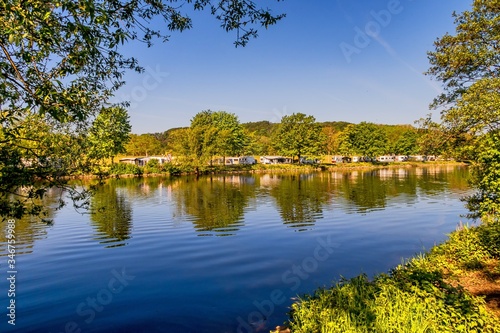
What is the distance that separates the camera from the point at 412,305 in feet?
26.6

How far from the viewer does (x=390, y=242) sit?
68.9 feet

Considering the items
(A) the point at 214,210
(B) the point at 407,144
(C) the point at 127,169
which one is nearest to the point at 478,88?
(A) the point at 214,210

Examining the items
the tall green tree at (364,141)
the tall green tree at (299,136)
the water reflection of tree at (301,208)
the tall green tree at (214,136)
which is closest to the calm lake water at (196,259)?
the water reflection of tree at (301,208)

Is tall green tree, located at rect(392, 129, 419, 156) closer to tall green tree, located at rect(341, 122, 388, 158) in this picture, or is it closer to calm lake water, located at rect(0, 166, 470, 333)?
tall green tree, located at rect(341, 122, 388, 158)

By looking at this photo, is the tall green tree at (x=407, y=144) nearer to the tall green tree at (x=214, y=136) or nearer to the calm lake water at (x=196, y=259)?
the tall green tree at (x=214, y=136)

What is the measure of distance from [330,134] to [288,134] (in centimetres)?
5999

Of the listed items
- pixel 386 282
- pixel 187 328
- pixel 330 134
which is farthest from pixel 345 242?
pixel 330 134

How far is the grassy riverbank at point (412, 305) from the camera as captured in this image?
24.1ft

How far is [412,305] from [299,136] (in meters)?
111

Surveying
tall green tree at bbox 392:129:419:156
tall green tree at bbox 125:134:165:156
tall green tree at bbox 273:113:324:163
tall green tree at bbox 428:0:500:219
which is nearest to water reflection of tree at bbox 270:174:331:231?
tall green tree at bbox 428:0:500:219

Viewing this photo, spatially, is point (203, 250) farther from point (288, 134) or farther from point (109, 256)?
point (288, 134)

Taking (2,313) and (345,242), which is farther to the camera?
(345,242)

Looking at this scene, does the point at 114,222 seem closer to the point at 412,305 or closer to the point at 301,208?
the point at 301,208

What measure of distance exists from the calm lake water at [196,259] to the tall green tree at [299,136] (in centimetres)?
8343
